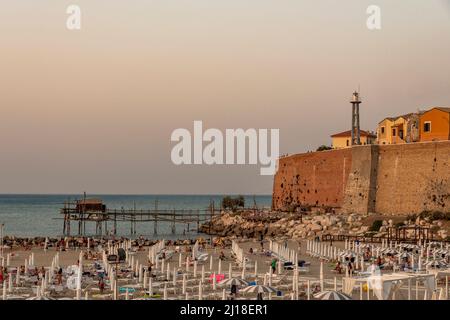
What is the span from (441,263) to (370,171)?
30586 mm

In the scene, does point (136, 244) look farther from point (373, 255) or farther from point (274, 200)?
point (274, 200)

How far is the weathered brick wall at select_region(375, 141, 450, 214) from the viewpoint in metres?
56.1

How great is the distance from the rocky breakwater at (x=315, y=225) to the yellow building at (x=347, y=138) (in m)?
13.3

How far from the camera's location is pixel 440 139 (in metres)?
61.5

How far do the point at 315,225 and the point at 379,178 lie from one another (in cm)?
717

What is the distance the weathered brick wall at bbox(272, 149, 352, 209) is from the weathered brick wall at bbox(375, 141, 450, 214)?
516cm

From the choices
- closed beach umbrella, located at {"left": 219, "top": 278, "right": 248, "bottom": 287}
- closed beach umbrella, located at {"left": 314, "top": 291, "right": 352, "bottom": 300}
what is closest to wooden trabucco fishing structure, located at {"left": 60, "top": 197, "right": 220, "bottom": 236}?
closed beach umbrella, located at {"left": 219, "top": 278, "right": 248, "bottom": 287}

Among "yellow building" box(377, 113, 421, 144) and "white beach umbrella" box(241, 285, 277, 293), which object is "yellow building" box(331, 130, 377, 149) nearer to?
"yellow building" box(377, 113, 421, 144)

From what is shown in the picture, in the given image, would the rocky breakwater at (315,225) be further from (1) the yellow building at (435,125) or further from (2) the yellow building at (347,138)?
(2) the yellow building at (347,138)

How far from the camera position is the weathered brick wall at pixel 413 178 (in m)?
56.1

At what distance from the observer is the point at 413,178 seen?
192 ft

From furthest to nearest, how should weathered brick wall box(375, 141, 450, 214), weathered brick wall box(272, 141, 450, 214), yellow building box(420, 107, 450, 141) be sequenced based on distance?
1. yellow building box(420, 107, 450, 141)
2. weathered brick wall box(272, 141, 450, 214)
3. weathered brick wall box(375, 141, 450, 214)

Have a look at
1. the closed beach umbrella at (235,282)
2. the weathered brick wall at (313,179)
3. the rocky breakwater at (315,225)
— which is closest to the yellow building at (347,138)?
the weathered brick wall at (313,179)

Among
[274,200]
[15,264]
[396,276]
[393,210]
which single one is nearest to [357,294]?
[396,276]
